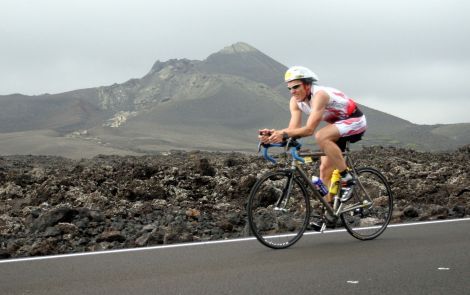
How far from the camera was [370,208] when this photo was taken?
7109mm

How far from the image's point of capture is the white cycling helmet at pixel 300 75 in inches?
247

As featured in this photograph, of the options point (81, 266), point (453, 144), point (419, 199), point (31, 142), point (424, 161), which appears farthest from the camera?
point (453, 144)

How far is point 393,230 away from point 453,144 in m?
167

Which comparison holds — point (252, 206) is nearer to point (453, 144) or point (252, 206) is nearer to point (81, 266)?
point (81, 266)

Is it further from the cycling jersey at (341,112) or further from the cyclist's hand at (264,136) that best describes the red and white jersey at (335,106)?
the cyclist's hand at (264,136)

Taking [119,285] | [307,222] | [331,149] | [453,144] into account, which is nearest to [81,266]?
[119,285]

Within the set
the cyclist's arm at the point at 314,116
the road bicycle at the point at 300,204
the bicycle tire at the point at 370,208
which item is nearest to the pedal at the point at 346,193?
the road bicycle at the point at 300,204

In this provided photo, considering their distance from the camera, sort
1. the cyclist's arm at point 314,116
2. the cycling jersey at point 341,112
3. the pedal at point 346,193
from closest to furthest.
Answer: the cyclist's arm at point 314,116, the cycling jersey at point 341,112, the pedal at point 346,193

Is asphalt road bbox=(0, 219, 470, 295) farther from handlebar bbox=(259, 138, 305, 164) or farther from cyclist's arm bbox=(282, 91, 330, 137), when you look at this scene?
cyclist's arm bbox=(282, 91, 330, 137)

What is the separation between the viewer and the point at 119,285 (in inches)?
192

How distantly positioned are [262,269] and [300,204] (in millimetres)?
1187

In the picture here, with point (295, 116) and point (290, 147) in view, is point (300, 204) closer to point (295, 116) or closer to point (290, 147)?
point (290, 147)

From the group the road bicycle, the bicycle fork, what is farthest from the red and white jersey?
the bicycle fork

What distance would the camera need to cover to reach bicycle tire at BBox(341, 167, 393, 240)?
6984mm
